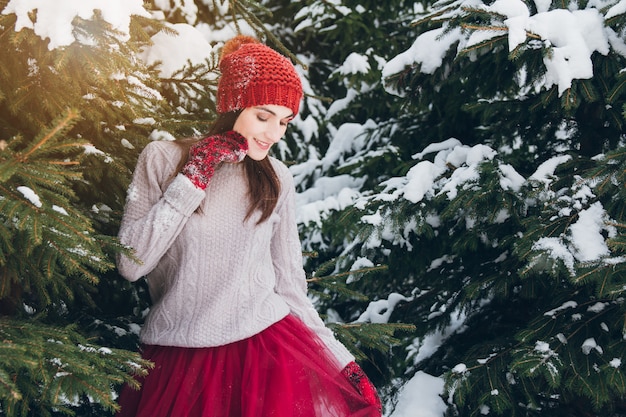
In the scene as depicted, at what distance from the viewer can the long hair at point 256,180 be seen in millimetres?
2334

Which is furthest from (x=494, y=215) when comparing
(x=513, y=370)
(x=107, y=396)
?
(x=107, y=396)

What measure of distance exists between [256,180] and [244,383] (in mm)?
757

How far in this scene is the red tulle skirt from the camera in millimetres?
2090

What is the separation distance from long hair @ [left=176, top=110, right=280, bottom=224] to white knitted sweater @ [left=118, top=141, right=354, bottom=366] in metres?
0.03

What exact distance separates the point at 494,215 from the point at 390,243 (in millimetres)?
921

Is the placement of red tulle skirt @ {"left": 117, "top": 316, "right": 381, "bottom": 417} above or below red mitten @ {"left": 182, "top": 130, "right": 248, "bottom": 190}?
below

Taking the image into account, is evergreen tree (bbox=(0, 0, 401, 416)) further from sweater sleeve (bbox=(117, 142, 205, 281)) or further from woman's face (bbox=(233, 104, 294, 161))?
woman's face (bbox=(233, 104, 294, 161))

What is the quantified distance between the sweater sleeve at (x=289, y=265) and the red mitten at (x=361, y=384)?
106mm

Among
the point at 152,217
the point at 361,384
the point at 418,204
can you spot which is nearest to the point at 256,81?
the point at 152,217

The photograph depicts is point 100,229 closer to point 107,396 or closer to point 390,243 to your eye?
point 107,396

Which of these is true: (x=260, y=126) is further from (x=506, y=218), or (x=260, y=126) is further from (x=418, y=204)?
(x=506, y=218)

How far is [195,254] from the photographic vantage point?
7.32 ft

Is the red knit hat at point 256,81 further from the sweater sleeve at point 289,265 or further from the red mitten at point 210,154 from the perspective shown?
the sweater sleeve at point 289,265

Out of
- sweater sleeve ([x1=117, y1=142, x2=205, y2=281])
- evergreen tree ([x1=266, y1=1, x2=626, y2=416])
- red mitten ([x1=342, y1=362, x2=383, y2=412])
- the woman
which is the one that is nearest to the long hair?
the woman
